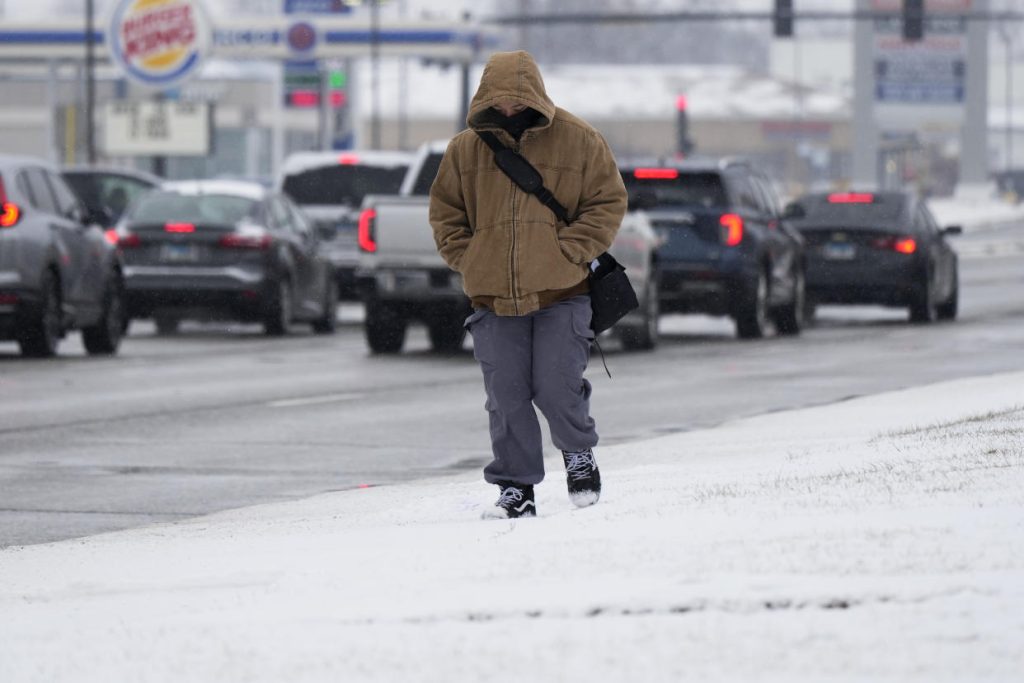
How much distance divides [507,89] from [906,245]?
63.3ft

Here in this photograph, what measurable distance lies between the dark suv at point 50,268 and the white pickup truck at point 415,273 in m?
2.30

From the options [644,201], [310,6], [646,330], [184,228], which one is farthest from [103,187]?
[310,6]

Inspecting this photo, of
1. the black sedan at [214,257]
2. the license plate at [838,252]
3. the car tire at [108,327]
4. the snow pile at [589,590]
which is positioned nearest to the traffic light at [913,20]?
the license plate at [838,252]

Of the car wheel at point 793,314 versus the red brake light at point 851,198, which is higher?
the red brake light at point 851,198

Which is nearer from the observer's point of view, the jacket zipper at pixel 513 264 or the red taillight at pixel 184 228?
the jacket zipper at pixel 513 264

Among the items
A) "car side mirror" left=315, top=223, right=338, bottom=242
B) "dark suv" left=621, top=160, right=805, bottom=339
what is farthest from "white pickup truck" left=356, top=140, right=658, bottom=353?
"car side mirror" left=315, top=223, right=338, bottom=242

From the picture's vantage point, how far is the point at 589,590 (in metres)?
6.05

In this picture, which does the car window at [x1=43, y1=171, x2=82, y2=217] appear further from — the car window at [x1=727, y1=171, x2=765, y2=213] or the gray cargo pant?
the gray cargo pant

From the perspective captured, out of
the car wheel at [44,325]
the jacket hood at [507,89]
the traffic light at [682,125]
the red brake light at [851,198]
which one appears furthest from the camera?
the traffic light at [682,125]

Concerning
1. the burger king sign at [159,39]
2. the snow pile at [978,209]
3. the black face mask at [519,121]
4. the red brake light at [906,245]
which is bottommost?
the snow pile at [978,209]

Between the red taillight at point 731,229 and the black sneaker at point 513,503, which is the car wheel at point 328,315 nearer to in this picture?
the red taillight at point 731,229

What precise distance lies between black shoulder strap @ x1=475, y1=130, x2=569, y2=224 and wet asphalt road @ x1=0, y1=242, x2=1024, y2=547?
1.65 m

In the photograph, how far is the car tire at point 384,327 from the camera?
2120 cm

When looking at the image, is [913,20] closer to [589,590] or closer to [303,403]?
[303,403]
